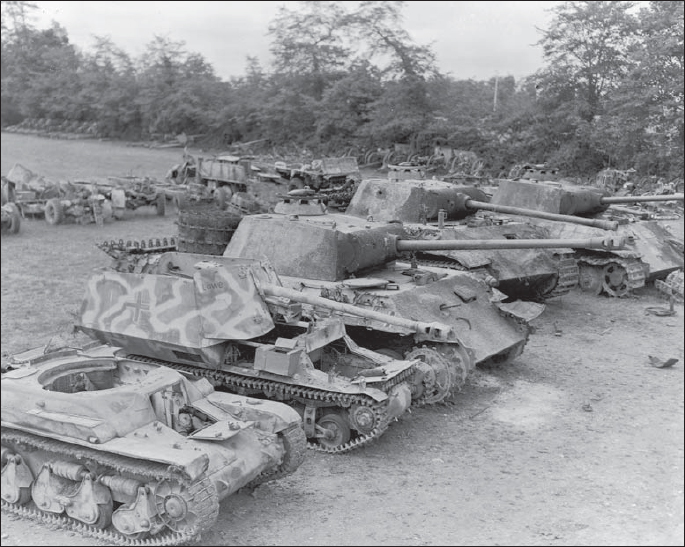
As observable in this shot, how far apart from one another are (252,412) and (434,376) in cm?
227

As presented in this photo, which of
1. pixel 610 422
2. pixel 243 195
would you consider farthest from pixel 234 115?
pixel 610 422

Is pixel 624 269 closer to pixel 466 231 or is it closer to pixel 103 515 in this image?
pixel 466 231

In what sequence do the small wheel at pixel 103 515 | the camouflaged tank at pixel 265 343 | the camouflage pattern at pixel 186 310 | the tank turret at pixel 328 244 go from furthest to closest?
the tank turret at pixel 328 244 < the camouflage pattern at pixel 186 310 < the camouflaged tank at pixel 265 343 < the small wheel at pixel 103 515

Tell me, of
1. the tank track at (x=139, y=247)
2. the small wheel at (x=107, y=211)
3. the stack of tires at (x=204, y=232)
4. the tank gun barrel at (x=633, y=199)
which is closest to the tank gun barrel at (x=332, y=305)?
the tank track at (x=139, y=247)

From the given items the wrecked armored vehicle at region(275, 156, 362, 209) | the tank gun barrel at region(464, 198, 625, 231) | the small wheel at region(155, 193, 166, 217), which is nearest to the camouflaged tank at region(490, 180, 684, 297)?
the tank gun barrel at region(464, 198, 625, 231)

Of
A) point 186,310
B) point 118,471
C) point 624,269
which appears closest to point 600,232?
point 624,269

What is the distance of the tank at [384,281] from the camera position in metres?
8.59

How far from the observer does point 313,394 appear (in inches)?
294

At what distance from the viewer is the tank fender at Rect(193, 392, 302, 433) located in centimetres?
638

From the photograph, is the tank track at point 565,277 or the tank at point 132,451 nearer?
the tank at point 132,451

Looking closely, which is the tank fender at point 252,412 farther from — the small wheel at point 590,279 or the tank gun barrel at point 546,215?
the small wheel at point 590,279

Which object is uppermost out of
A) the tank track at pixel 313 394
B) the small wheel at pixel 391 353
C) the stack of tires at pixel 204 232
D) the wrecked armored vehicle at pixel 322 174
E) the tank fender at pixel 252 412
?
the wrecked armored vehicle at pixel 322 174

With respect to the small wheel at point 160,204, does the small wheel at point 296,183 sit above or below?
above

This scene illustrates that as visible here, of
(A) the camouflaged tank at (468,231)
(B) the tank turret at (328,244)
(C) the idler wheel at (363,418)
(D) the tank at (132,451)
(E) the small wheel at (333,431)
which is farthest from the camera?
(A) the camouflaged tank at (468,231)
